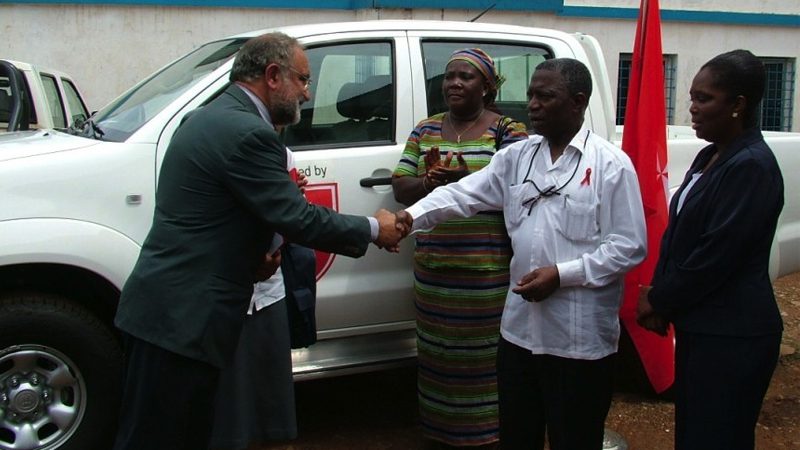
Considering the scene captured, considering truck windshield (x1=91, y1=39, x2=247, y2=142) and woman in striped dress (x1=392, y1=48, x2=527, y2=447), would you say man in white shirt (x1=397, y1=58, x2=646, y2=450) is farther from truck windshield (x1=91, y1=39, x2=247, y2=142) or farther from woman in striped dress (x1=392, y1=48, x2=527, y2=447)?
truck windshield (x1=91, y1=39, x2=247, y2=142)

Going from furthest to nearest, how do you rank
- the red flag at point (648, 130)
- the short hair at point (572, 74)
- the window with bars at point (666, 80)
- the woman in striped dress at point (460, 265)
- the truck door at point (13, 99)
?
the window with bars at point (666, 80)
the truck door at point (13, 99)
the red flag at point (648, 130)
the woman in striped dress at point (460, 265)
the short hair at point (572, 74)

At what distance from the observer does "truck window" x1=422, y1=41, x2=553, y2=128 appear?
4.02m

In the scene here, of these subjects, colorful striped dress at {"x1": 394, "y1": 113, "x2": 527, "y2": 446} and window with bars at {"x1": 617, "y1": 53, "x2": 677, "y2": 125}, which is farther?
window with bars at {"x1": 617, "y1": 53, "x2": 677, "y2": 125}

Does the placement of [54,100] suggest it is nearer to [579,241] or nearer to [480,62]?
[480,62]

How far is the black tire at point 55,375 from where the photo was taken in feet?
10.6

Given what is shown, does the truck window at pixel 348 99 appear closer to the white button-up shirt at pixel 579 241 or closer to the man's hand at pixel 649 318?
the white button-up shirt at pixel 579 241

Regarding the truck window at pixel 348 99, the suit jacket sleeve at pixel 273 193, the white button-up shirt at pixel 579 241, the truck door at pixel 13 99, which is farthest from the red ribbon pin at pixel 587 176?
the truck door at pixel 13 99

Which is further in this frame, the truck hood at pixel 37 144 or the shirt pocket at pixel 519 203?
the truck hood at pixel 37 144

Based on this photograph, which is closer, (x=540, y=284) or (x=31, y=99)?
(x=540, y=284)

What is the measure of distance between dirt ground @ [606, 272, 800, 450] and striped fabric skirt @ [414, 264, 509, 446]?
2.89 ft

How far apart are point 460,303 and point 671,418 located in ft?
5.09

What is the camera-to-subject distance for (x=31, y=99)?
6668mm

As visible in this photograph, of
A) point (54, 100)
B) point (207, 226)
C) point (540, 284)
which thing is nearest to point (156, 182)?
point (207, 226)

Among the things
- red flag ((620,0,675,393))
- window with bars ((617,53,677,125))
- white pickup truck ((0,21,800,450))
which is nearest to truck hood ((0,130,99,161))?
white pickup truck ((0,21,800,450))
